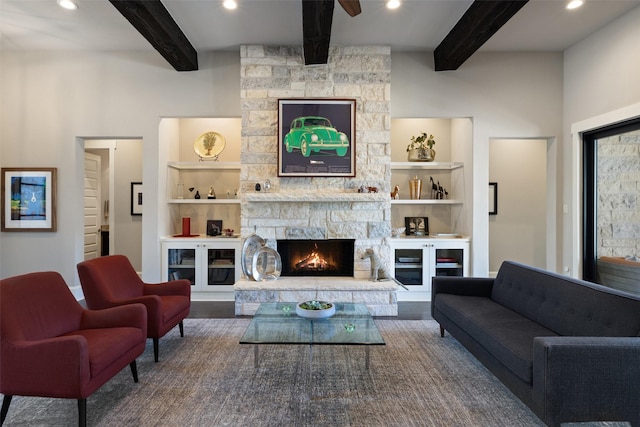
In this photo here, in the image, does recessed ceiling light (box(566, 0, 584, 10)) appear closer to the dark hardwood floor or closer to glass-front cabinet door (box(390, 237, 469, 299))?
glass-front cabinet door (box(390, 237, 469, 299))

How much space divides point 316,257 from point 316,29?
263cm

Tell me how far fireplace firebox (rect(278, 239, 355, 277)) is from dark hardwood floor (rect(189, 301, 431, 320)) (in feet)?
2.59

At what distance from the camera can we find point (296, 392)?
247 centimetres

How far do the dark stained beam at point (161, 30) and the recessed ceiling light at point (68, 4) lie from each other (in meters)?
0.73

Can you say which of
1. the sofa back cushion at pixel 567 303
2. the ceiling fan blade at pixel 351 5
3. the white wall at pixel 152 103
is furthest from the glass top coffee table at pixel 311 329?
the white wall at pixel 152 103

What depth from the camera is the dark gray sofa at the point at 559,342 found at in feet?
6.02

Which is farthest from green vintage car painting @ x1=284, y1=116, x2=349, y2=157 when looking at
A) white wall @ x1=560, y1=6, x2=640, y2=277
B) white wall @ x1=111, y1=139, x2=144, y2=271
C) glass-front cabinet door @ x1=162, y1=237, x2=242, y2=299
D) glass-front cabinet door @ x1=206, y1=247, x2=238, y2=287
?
white wall @ x1=111, y1=139, x2=144, y2=271

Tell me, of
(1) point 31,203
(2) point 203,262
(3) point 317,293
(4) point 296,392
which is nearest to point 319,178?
(3) point 317,293

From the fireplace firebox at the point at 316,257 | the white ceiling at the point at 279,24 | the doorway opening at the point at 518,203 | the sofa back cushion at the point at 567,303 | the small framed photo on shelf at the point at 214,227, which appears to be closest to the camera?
the sofa back cushion at the point at 567,303

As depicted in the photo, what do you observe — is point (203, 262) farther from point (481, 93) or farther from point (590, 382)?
point (481, 93)

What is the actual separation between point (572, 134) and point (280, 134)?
12.3 ft

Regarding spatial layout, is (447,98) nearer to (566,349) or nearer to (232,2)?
(232,2)

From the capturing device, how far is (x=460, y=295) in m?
3.57

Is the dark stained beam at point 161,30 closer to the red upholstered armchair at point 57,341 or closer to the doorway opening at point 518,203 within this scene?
the red upholstered armchair at point 57,341
